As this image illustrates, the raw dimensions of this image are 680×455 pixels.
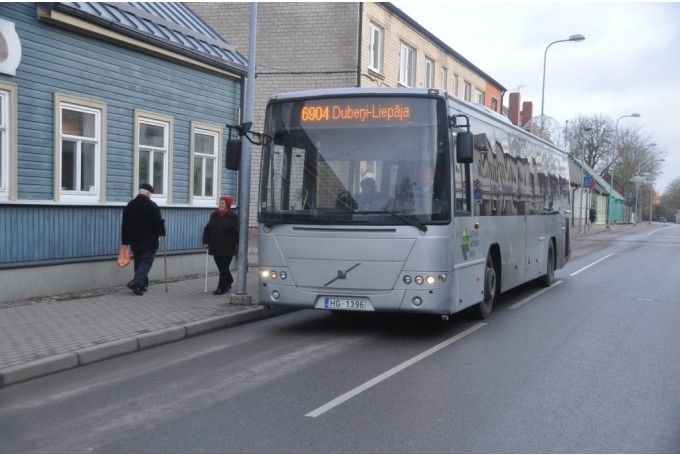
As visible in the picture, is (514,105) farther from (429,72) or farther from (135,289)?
(135,289)

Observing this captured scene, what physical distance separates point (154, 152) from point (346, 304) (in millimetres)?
7135

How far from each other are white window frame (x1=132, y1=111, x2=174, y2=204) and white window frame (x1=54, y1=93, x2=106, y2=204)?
3.12 feet

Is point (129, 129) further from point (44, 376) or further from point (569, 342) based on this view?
point (569, 342)

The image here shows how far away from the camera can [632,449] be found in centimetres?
514

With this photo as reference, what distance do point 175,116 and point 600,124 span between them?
72.9 meters

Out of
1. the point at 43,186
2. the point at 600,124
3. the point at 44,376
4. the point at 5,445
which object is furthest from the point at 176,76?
the point at 600,124

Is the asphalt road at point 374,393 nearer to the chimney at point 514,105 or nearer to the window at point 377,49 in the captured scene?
the window at point 377,49

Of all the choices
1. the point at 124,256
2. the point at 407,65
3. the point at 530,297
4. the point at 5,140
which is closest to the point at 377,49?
the point at 407,65

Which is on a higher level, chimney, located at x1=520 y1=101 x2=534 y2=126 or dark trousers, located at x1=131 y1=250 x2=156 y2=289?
chimney, located at x1=520 y1=101 x2=534 y2=126

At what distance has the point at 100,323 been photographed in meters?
9.63

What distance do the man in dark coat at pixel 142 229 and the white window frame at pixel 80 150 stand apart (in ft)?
3.62

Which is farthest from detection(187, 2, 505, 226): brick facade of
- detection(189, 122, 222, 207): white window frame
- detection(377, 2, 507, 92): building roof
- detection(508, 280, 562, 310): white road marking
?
detection(508, 280, 562, 310): white road marking

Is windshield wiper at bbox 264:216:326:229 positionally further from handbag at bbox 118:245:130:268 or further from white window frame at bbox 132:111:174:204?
white window frame at bbox 132:111:174:204

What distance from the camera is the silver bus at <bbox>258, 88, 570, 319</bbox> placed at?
895 cm
